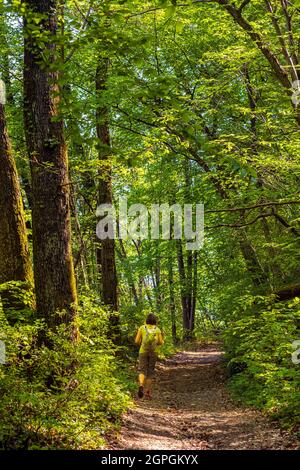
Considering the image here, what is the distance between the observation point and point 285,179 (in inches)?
403

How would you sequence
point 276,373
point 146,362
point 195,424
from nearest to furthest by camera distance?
point 276,373 < point 195,424 < point 146,362

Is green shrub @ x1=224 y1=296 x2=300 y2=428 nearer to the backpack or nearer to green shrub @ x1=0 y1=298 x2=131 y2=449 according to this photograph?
the backpack

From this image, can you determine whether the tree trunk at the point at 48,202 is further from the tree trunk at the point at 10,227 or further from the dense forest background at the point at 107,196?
the tree trunk at the point at 10,227

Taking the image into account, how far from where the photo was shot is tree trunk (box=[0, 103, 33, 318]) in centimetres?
892

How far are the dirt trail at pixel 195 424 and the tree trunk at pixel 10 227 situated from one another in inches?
131

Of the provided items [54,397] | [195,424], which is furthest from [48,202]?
[195,424]

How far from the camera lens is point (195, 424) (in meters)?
8.39

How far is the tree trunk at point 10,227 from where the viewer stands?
29.3ft

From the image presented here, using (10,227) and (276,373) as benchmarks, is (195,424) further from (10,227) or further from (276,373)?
(10,227)

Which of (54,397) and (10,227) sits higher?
(10,227)

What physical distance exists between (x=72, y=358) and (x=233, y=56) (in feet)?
24.8

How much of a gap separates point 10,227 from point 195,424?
5.00 meters

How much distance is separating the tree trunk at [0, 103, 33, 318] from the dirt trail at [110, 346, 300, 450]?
3338 mm

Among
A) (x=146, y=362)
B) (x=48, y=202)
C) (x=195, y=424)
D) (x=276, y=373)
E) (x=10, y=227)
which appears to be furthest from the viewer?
(x=146, y=362)
